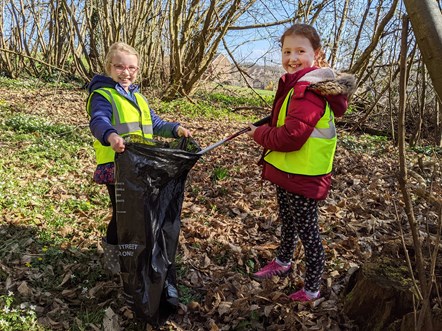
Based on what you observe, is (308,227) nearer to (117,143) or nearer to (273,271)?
(273,271)

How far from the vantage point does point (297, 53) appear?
2447mm

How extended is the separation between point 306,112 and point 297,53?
434 millimetres

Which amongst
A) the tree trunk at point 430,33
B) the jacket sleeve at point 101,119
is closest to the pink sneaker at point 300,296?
the jacket sleeve at point 101,119

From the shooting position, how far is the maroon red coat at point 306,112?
2291mm

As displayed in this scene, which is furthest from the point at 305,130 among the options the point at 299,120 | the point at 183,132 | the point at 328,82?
the point at 183,132

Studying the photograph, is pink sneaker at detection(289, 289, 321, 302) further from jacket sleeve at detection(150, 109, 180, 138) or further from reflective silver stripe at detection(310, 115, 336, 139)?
jacket sleeve at detection(150, 109, 180, 138)

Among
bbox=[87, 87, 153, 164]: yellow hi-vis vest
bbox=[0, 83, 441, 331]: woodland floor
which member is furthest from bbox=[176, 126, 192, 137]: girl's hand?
bbox=[0, 83, 441, 331]: woodland floor

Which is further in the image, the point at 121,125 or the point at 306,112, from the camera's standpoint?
the point at 121,125

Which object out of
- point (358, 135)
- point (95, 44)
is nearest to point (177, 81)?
point (95, 44)

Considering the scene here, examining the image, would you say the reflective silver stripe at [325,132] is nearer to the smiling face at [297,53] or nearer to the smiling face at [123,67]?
the smiling face at [297,53]

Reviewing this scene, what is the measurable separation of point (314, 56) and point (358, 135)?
6.77 metres

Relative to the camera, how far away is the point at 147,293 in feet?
7.77

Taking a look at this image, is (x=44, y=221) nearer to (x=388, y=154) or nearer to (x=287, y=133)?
(x=287, y=133)

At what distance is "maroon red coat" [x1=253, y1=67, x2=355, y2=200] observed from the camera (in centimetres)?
229
